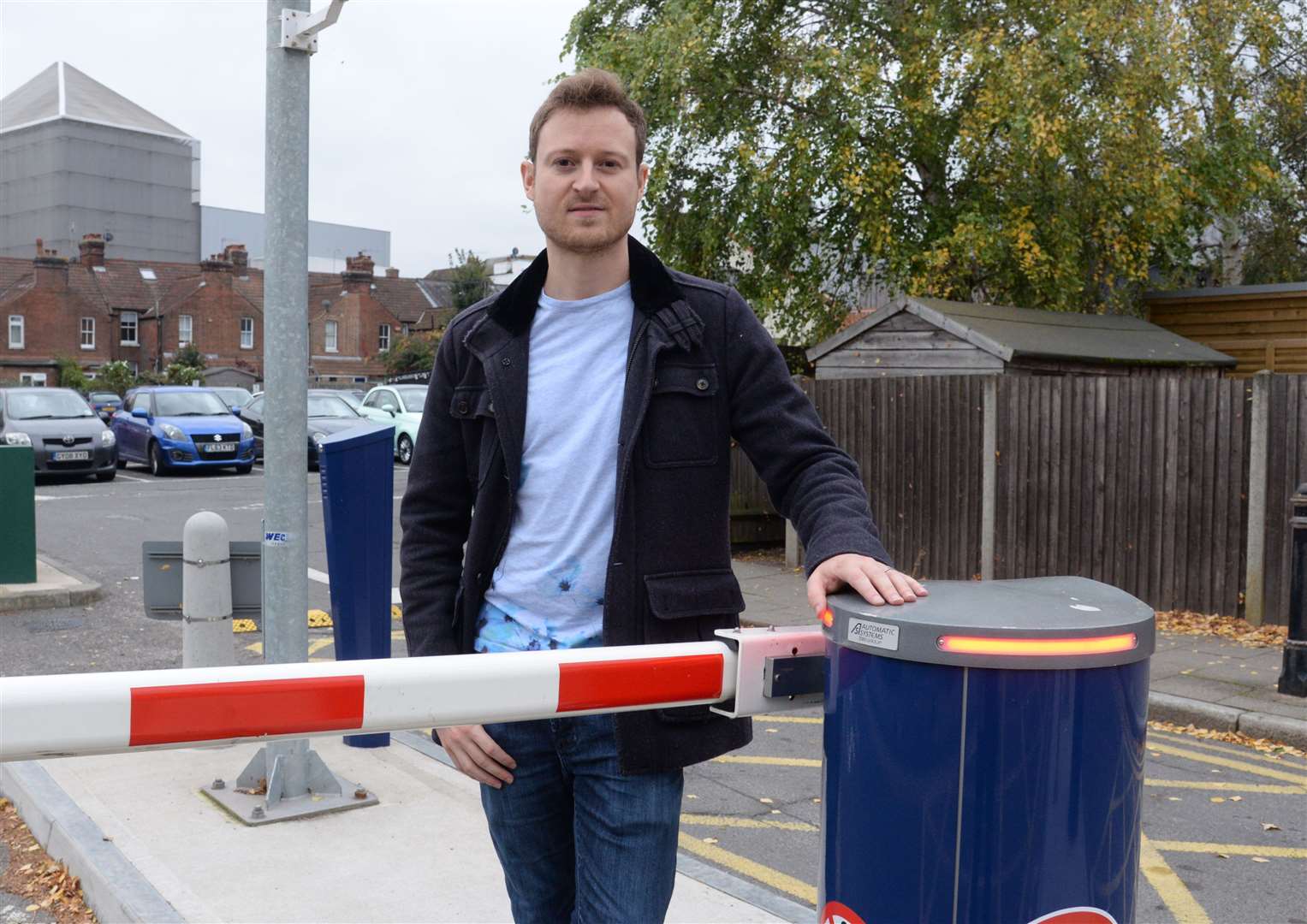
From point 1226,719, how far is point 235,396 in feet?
86.0

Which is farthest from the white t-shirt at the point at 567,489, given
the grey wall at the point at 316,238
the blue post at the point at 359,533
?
the grey wall at the point at 316,238

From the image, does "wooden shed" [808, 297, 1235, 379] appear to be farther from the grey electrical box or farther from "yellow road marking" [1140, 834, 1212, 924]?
the grey electrical box

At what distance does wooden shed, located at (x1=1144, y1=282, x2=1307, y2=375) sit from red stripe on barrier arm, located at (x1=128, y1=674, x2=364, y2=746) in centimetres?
1506

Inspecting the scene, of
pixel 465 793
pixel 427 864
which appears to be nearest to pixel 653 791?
pixel 427 864

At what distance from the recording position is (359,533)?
17.2 ft

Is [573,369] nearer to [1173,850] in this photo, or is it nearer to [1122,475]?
[1173,850]

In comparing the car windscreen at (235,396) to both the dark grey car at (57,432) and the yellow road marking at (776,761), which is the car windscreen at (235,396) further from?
the yellow road marking at (776,761)

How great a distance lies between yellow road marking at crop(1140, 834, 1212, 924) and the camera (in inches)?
167

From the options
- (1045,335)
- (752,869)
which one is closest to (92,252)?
(1045,335)

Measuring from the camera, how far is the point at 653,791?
2.19 metres

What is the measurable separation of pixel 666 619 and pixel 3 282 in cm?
5949

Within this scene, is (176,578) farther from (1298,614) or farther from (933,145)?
(933,145)

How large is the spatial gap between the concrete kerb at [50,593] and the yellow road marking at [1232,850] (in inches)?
322

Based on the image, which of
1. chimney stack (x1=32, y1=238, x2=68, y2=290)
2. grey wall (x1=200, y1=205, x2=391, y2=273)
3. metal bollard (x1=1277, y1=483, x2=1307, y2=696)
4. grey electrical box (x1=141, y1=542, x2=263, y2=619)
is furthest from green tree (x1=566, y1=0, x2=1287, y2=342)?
grey wall (x1=200, y1=205, x2=391, y2=273)
